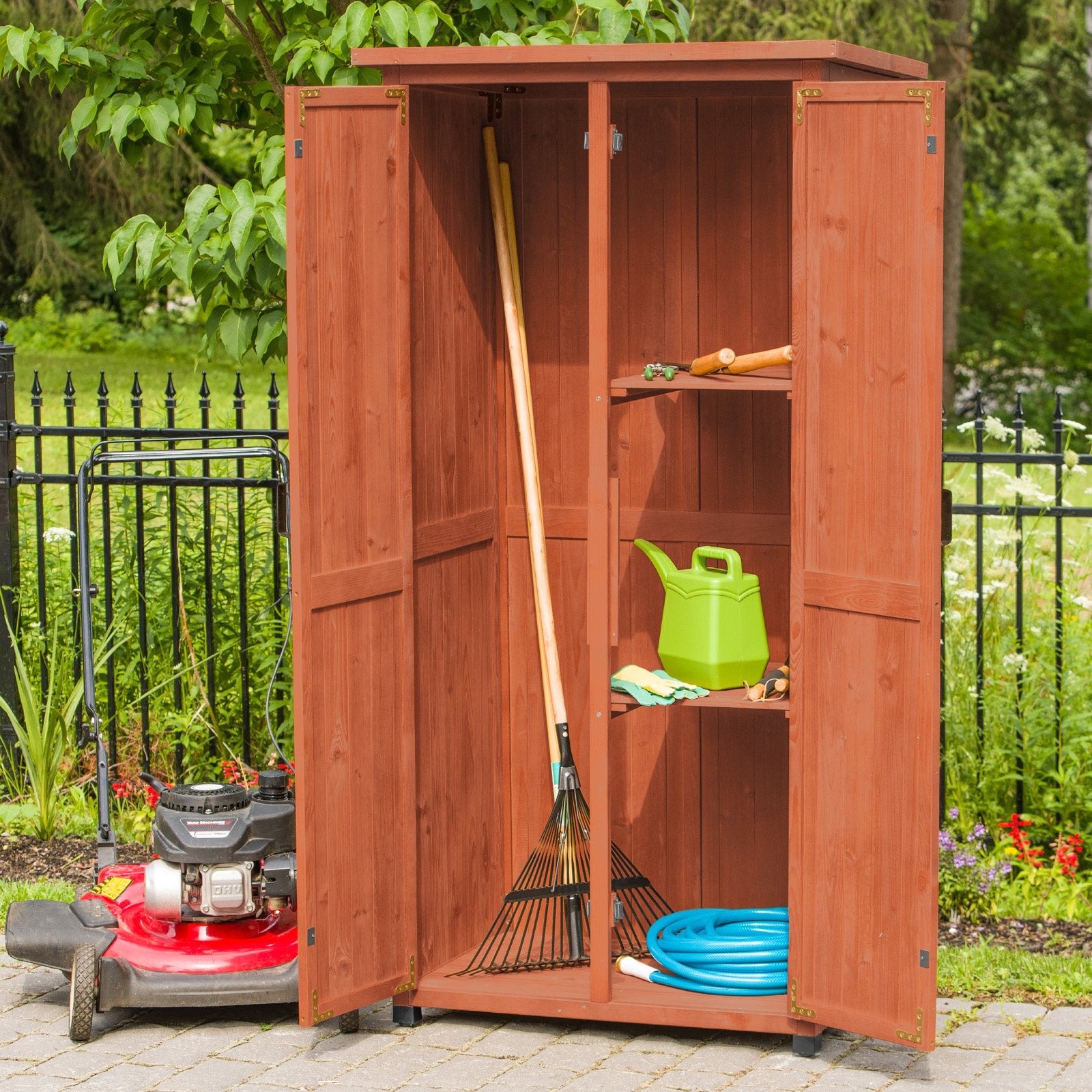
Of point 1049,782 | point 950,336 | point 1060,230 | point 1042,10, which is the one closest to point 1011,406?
point 950,336

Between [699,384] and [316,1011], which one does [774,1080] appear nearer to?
[316,1011]

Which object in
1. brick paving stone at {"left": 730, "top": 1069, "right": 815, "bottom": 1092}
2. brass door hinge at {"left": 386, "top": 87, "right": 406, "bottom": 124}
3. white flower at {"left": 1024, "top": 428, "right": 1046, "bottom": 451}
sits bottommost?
brick paving stone at {"left": 730, "top": 1069, "right": 815, "bottom": 1092}

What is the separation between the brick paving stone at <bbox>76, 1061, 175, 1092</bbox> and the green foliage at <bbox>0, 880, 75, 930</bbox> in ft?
3.84

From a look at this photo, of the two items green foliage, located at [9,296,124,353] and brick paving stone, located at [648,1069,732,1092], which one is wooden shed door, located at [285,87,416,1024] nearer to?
brick paving stone, located at [648,1069,732,1092]

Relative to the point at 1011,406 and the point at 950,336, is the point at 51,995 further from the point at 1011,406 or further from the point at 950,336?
the point at 1011,406

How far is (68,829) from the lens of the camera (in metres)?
5.81

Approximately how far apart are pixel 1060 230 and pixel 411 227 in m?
25.4

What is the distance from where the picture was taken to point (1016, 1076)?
3.85 metres

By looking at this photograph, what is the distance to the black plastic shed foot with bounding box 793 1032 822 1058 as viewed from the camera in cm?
397

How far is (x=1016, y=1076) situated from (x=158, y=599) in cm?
378

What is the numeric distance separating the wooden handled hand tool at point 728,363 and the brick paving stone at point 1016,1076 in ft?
5.94

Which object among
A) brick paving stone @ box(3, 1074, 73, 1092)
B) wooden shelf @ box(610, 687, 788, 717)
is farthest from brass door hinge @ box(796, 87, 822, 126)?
brick paving stone @ box(3, 1074, 73, 1092)

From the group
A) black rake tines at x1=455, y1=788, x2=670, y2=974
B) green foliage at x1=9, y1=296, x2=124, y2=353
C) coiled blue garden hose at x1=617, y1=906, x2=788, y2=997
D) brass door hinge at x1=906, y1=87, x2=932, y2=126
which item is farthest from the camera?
green foliage at x1=9, y1=296, x2=124, y2=353

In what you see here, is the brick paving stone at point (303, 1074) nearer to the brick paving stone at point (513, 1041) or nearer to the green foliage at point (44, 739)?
the brick paving stone at point (513, 1041)
